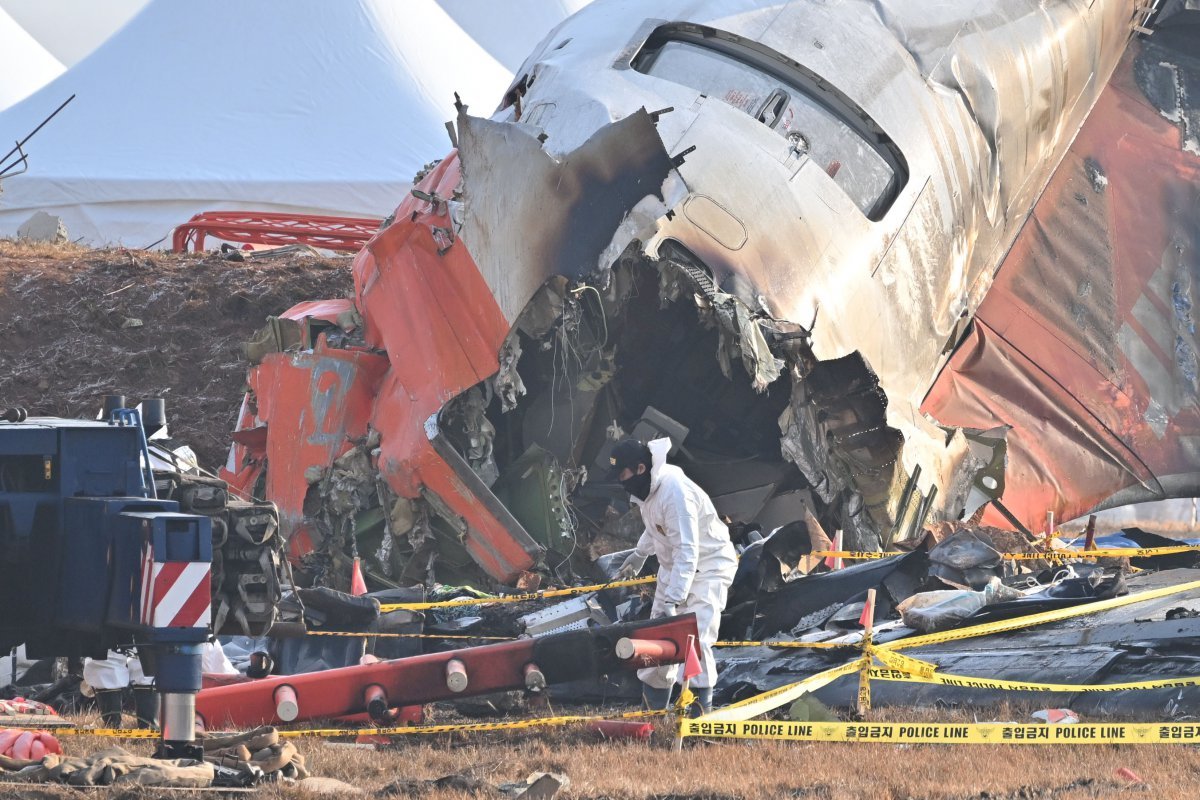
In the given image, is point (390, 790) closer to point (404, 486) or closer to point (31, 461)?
point (31, 461)

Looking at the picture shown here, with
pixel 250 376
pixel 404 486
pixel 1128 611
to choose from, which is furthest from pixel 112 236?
pixel 1128 611

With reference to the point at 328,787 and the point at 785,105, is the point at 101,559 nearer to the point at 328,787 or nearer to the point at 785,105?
the point at 328,787

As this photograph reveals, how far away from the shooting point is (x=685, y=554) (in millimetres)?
7234

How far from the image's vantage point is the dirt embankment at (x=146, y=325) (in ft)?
57.3

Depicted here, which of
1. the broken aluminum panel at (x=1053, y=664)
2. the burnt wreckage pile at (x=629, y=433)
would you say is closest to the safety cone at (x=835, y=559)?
the burnt wreckage pile at (x=629, y=433)

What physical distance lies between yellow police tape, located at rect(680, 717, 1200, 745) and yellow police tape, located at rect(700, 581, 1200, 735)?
0.16 meters

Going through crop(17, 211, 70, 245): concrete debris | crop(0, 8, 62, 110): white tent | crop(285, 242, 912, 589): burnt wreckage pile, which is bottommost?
crop(285, 242, 912, 589): burnt wreckage pile

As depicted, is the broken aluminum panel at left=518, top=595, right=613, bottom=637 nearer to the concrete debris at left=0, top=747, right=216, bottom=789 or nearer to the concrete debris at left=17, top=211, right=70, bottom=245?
the concrete debris at left=0, top=747, right=216, bottom=789

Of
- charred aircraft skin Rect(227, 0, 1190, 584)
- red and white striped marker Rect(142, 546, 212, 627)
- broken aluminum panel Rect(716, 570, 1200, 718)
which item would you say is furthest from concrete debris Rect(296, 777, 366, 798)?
charred aircraft skin Rect(227, 0, 1190, 584)

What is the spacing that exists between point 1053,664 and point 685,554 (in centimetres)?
188

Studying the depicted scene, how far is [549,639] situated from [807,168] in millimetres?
5258

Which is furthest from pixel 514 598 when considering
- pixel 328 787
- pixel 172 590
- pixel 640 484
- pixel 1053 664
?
pixel 172 590

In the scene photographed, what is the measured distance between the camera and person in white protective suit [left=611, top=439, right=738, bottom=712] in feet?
23.7

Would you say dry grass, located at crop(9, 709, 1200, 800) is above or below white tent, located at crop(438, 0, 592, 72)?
below
